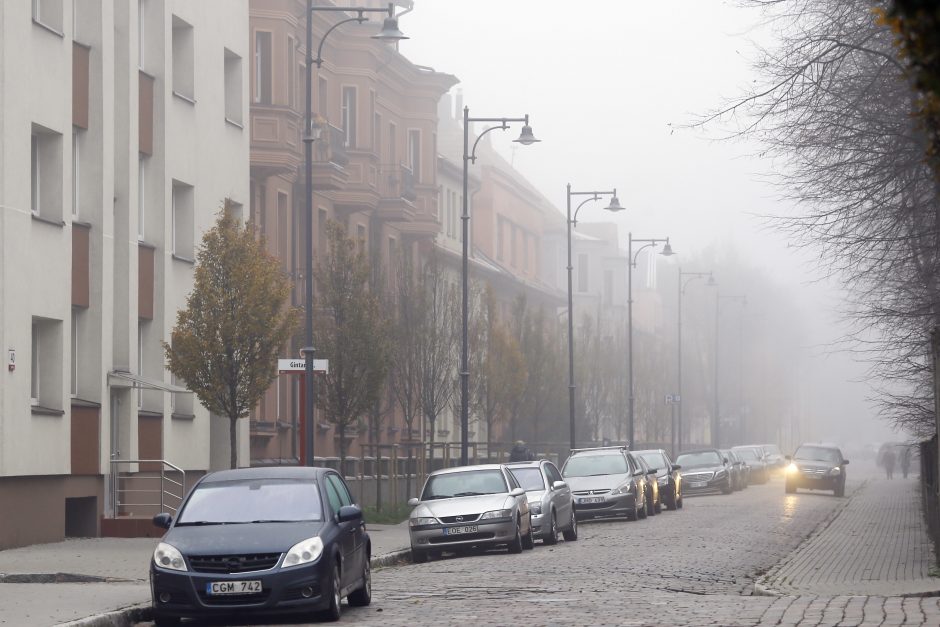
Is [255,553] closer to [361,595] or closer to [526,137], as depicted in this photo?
[361,595]

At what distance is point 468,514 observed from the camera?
936 inches

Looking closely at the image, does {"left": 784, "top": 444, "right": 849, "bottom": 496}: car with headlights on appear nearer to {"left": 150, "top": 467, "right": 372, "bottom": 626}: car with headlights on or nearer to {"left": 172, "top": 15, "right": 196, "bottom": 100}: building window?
{"left": 172, "top": 15, "right": 196, "bottom": 100}: building window

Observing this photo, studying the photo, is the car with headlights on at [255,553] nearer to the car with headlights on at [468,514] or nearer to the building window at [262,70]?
the car with headlights on at [468,514]

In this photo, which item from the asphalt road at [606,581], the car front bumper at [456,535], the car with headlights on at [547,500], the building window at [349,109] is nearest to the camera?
the asphalt road at [606,581]

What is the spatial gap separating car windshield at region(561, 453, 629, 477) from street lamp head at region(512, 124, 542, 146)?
7522 mm

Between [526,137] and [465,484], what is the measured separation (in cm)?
1494

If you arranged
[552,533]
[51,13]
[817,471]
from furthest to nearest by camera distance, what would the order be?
[817,471] → [552,533] → [51,13]

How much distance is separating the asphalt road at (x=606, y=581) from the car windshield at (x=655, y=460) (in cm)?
915

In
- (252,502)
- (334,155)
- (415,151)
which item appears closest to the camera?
(252,502)

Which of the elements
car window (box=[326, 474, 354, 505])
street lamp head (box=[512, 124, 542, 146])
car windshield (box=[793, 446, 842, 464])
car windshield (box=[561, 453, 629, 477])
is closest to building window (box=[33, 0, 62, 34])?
car window (box=[326, 474, 354, 505])

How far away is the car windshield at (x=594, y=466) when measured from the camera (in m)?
35.5

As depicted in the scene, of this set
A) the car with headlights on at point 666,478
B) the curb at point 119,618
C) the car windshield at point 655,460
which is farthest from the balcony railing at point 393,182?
the curb at point 119,618

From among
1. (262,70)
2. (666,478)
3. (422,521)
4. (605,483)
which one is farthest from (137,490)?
(666,478)

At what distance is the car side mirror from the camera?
598 inches
